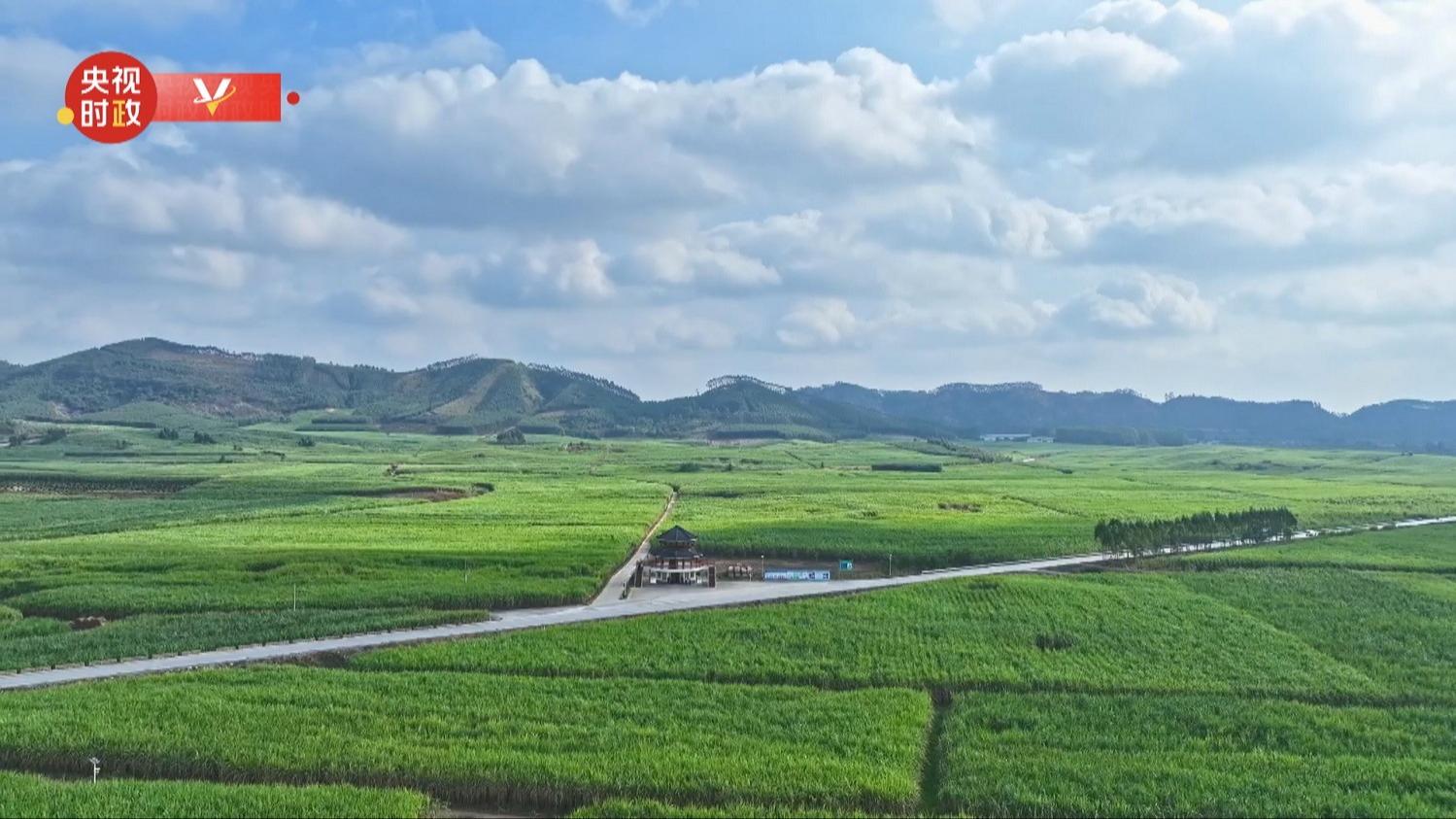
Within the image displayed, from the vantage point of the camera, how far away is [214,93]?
1590 inches

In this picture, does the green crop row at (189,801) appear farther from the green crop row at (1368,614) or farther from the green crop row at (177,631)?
the green crop row at (1368,614)

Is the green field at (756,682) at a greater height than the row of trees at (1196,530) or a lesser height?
lesser

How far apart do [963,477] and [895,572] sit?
90.2 meters

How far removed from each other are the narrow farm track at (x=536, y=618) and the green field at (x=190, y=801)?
10776 millimetres

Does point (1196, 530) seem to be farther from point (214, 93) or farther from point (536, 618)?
point (214, 93)

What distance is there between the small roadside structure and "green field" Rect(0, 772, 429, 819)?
1220 inches

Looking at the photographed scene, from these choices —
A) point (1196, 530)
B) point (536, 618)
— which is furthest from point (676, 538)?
point (1196, 530)

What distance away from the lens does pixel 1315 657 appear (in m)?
39.5

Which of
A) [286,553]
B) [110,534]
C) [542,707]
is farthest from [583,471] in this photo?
[542,707]

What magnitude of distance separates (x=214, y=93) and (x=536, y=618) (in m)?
26.5

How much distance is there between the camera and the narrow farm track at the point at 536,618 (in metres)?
36.6

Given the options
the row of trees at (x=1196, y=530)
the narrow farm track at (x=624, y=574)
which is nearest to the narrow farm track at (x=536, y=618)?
the narrow farm track at (x=624, y=574)

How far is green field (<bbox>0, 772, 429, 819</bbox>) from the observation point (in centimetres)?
2441

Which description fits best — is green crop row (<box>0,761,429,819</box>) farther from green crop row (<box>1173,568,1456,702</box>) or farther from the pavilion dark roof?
green crop row (<box>1173,568,1456,702</box>)
